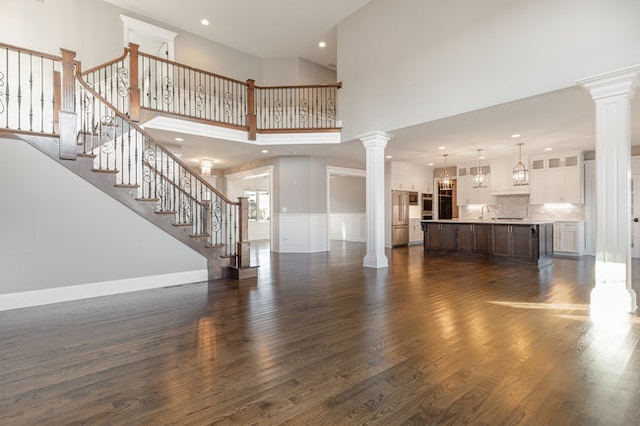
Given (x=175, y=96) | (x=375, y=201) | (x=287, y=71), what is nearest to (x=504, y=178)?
(x=375, y=201)

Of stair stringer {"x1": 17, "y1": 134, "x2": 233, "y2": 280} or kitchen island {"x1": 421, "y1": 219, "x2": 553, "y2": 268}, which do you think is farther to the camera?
kitchen island {"x1": 421, "y1": 219, "x2": 553, "y2": 268}

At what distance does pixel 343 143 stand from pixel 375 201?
5.49ft

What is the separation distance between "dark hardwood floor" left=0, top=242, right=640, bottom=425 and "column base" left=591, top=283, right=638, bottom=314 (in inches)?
6.6

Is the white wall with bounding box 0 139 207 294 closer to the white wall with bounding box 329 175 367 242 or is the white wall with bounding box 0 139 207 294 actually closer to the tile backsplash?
the white wall with bounding box 329 175 367 242

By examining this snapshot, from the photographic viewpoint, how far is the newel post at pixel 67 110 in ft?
13.9

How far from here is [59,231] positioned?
424 cm

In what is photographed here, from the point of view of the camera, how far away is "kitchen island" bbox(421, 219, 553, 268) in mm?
6938

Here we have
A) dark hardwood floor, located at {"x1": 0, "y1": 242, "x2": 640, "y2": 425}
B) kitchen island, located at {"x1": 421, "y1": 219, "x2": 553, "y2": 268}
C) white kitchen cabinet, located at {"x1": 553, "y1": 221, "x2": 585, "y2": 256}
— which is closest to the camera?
dark hardwood floor, located at {"x1": 0, "y1": 242, "x2": 640, "y2": 425}

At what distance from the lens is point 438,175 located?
11.9m

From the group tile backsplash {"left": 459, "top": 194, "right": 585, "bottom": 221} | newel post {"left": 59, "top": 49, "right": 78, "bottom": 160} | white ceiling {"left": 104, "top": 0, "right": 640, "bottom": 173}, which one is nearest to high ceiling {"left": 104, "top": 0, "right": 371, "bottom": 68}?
white ceiling {"left": 104, "top": 0, "right": 640, "bottom": 173}

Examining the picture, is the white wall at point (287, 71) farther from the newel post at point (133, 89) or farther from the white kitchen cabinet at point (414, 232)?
the white kitchen cabinet at point (414, 232)

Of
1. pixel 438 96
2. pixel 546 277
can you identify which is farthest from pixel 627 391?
pixel 438 96

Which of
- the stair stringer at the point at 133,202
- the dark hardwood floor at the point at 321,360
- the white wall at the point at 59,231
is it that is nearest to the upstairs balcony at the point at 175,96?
the stair stringer at the point at 133,202

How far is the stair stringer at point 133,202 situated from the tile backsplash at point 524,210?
27.9 ft
